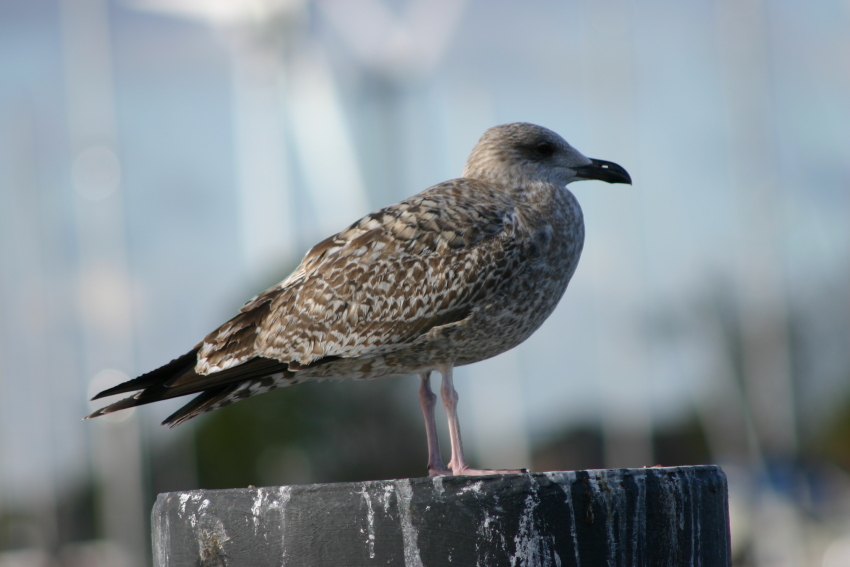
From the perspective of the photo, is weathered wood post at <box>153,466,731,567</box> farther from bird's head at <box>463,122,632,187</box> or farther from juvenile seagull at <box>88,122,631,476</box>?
bird's head at <box>463,122,632,187</box>

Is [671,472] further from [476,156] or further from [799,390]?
[799,390]

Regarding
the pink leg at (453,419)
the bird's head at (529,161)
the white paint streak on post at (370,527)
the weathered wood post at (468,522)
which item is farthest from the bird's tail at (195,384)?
the bird's head at (529,161)

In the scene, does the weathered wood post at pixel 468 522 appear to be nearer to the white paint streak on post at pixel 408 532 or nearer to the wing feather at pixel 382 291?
the white paint streak on post at pixel 408 532

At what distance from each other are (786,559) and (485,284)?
1973 centimetres

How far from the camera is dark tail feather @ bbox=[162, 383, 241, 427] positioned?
6047mm

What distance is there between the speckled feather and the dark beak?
2.92ft

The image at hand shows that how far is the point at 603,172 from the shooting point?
7.64 metres

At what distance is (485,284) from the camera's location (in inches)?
250

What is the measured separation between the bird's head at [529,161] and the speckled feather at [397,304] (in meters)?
0.54

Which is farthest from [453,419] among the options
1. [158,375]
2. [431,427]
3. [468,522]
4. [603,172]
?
[603,172]

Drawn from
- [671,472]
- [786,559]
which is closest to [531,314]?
[671,472]

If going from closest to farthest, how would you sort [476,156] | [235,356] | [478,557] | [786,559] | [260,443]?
[478,557], [235,356], [476,156], [786,559], [260,443]

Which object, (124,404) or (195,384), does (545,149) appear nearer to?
(195,384)

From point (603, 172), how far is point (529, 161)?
0.59 m
